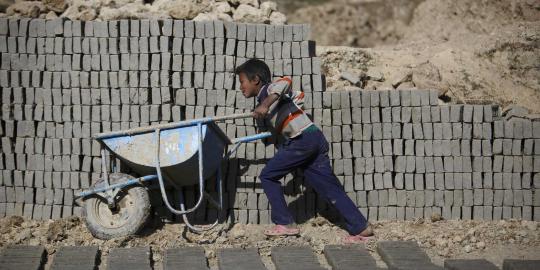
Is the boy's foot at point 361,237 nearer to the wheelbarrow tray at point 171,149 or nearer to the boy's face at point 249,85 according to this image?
the wheelbarrow tray at point 171,149

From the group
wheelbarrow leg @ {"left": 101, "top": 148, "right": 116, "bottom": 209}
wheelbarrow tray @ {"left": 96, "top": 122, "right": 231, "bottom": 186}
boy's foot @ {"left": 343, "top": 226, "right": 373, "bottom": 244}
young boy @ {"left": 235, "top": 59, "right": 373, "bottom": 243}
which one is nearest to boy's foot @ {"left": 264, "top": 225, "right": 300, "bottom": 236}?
young boy @ {"left": 235, "top": 59, "right": 373, "bottom": 243}

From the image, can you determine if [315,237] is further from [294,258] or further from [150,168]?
[150,168]

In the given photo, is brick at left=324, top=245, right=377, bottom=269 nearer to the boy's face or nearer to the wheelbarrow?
the wheelbarrow

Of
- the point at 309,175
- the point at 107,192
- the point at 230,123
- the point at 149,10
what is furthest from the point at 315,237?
the point at 149,10

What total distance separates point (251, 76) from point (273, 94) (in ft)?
1.12

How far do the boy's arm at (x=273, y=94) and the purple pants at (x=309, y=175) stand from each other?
449mm

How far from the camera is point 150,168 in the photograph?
7.10 m

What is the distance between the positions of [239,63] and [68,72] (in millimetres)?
1679

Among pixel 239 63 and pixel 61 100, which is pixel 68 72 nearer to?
pixel 61 100

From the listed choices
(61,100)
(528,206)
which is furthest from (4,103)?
(528,206)

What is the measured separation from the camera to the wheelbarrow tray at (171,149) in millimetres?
6965

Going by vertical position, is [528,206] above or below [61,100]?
below

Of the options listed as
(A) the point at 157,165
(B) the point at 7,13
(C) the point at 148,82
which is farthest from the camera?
(B) the point at 7,13

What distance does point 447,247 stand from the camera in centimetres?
712
